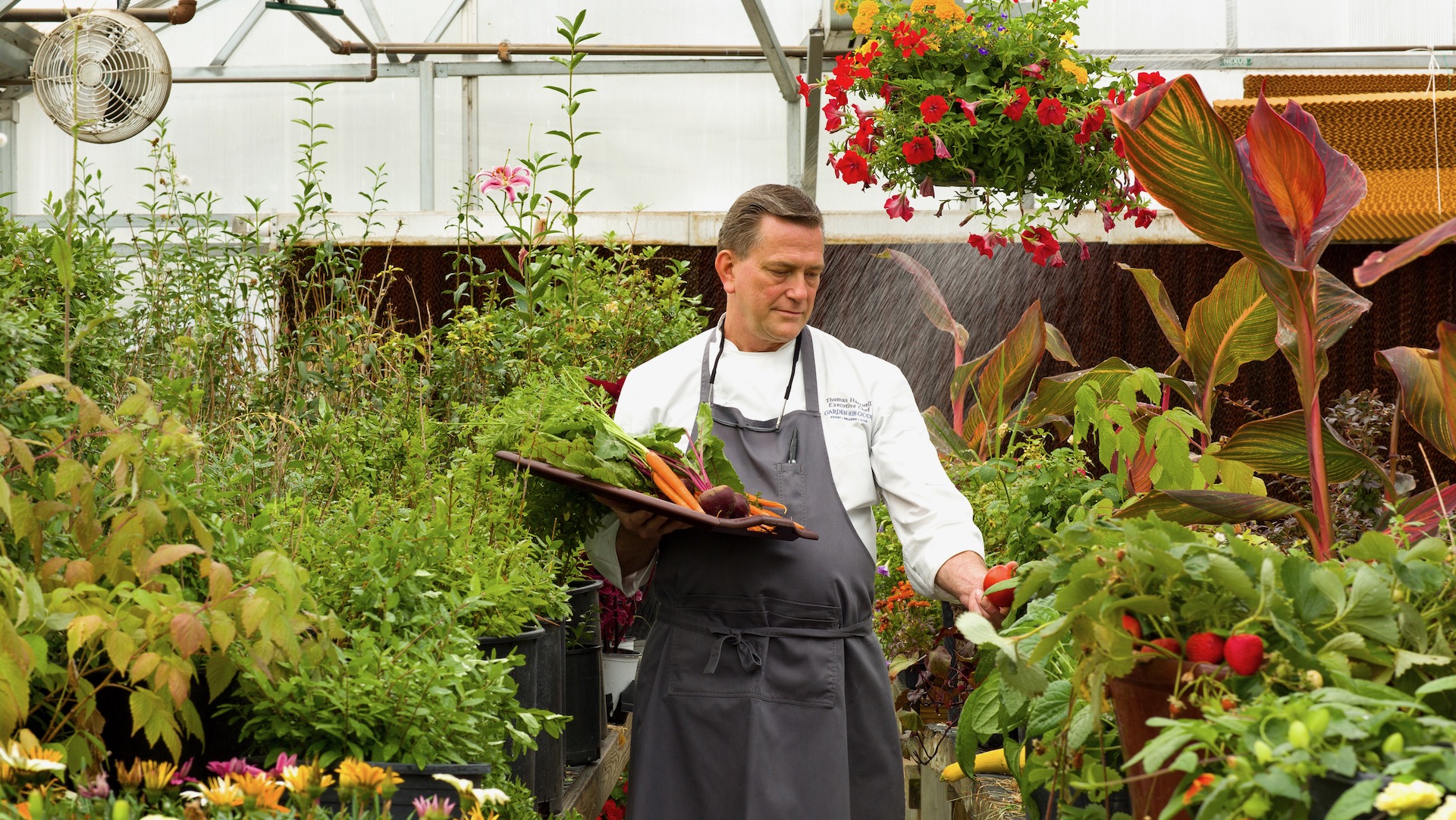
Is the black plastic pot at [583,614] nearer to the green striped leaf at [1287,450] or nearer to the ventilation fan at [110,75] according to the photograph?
the green striped leaf at [1287,450]

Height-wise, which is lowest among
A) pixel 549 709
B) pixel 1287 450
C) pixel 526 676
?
pixel 549 709

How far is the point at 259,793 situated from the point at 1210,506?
125 centimetres

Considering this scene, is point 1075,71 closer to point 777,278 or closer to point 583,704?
point 777,278

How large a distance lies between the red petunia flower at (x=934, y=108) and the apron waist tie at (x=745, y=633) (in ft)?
3.55

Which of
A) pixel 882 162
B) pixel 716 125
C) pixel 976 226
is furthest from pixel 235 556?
pixel 716 125

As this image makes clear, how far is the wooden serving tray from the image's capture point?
175 centimetres

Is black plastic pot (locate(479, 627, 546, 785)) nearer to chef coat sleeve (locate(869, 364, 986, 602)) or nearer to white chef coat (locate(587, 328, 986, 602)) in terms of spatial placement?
white chef coat (locate(587, 328, 986, 602))

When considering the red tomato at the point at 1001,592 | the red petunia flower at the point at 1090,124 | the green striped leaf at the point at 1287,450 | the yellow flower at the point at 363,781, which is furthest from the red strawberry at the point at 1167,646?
the red petunia flower at the point at 1090,124

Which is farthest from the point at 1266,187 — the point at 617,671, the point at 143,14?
the point at 143,14

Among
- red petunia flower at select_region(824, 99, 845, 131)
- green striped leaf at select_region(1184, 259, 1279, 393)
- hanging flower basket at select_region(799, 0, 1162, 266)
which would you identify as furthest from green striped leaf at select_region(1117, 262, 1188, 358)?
red petunia flower at select_region(824, 99, 845, 131)

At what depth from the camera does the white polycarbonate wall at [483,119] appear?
595cm

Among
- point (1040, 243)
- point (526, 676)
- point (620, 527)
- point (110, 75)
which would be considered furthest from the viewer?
point (110, 75)

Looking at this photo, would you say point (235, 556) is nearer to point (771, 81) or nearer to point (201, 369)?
point (201, 369)

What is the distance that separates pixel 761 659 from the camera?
2.02 meters
